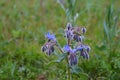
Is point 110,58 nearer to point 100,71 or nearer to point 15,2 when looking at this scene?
point 100,71

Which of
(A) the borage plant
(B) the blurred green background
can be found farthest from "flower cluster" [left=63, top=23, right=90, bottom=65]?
(B) the blurred green background

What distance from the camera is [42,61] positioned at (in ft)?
11.4

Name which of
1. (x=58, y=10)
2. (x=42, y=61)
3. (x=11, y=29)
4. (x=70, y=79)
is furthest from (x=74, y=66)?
(x=58, y=10)

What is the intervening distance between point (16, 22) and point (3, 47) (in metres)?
0.79

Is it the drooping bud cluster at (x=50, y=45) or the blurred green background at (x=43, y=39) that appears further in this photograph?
the blurred green background at (x=43, y=39)

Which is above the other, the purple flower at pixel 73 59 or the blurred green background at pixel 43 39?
the blurred green background at pixel 43 39

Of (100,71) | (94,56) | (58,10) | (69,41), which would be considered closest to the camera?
(69,41)

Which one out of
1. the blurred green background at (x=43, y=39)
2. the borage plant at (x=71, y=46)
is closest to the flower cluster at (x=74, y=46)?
the borage plant at (x=71, y=46)

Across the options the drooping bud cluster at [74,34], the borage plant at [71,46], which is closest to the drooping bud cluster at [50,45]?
the borage plant at [71,46]

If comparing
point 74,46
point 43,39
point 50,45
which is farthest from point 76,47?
point 43,39

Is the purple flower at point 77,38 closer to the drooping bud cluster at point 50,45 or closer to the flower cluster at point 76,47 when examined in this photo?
the flower cluster at point 76,47

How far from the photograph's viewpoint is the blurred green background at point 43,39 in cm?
316

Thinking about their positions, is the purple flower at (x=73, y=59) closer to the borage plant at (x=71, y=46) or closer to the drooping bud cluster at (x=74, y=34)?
the borage plant at (x=71, y=46)

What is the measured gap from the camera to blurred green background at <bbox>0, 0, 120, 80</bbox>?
316 cm
